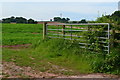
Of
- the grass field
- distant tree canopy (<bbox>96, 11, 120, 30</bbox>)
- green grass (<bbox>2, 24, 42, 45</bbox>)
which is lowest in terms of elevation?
the grass field

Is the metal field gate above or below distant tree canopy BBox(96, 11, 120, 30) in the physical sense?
below

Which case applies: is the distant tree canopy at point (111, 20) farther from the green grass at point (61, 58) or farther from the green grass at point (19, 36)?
the green grass at point (19, 36)

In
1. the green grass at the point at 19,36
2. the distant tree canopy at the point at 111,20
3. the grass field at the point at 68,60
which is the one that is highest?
the distant tree canopy at the point at 111,20

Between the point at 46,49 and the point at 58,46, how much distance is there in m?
0.74

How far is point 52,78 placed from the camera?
5875 millimetres

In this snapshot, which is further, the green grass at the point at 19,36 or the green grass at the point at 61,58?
the green grass at the point at 19,36

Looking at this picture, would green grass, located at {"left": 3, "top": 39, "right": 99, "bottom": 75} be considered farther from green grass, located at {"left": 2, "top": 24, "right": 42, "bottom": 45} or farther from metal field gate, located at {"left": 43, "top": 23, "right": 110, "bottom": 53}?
green grass, located at {"left": 2, "top": 24, "right": 42, "bottom": 45}

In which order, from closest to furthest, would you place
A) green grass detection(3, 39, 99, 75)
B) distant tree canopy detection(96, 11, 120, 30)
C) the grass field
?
the grass field
green grass detection(3, 39, 99, 75)
distant tree canopy detection(96, 11, 120, 30)

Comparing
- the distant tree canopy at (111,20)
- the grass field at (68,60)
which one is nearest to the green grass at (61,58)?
the grass field at (68,60)

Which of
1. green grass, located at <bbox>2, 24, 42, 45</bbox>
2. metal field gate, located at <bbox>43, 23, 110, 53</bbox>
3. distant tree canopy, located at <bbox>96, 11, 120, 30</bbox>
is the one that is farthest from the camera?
green grass, located at <bbox>2, 24, 42, 45</bbox>

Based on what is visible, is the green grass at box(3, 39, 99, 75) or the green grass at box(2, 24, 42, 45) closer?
the green grass at box(3, 39, 99, 75)

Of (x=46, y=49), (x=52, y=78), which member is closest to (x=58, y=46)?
(x=46, y=49)

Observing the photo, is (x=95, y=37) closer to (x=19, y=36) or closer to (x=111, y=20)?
(x=111, y=20)

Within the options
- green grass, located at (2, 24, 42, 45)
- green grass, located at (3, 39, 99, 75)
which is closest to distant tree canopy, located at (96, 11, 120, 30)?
green grass, located at (3, 39, 99, 75)
